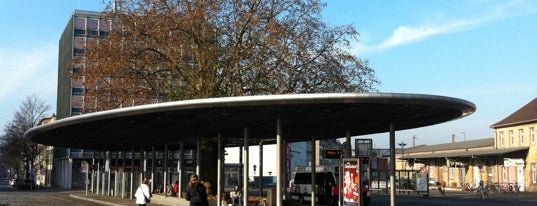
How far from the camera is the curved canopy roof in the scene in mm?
17828

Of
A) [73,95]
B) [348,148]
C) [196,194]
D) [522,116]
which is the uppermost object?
[73,95]

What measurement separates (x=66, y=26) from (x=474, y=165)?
5479cm

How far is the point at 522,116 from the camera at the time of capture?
64188 millimetres

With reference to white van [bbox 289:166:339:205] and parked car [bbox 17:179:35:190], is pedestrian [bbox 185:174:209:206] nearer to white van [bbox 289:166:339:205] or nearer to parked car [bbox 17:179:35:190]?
white van [bbox 289:166:339:205]

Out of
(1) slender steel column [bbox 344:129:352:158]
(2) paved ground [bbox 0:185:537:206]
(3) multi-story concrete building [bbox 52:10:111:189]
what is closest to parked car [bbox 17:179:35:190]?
(3) multi-story concrete building [bbox 52:10:111:189]

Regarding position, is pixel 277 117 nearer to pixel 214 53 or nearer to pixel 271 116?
pixel 271 116

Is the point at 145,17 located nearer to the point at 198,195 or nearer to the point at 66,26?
the point at 198,195

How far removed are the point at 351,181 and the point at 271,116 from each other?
3411mm

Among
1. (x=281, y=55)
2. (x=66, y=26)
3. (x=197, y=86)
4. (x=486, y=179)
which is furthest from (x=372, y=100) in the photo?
(x=66, y=26)

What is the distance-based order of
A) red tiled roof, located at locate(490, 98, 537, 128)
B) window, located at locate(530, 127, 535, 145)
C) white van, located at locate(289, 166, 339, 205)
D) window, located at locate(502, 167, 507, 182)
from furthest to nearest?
1. red tiled roof, located at locate(490, 98, 537, 128)
2. window, located at locate(502, 167, 507, 182)
3. window, located at locate(530, 127, 535, 145)
4. white van, located at locate(289, 166, 339, 205)

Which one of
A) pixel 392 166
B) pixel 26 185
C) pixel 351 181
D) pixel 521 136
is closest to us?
pixel 351 181

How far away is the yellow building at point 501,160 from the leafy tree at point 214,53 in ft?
98.2

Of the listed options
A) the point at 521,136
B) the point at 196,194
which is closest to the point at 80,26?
the point at 521,136

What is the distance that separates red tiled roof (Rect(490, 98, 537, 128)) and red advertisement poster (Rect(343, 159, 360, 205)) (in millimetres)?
43321
